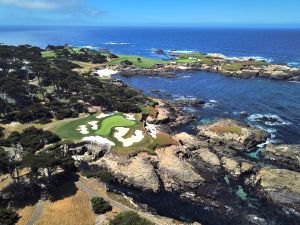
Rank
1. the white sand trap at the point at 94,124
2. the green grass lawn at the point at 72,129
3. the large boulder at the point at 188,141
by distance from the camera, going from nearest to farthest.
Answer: the green grass lawn at the point at 72,129 → the large boulder at the point at 188,141 → the white sand trap at the point at 94,124

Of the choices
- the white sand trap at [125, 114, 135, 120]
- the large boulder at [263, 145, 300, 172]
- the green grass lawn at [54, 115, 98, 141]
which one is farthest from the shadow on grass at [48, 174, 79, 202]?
the large boulder at [263, 145, 300, 172]

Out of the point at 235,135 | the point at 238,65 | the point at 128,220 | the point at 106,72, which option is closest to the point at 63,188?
the point at 128,220

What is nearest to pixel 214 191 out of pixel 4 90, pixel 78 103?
pixel 78 103

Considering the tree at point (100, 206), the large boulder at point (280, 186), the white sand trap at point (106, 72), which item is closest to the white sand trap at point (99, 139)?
the tree at point (100, 206)

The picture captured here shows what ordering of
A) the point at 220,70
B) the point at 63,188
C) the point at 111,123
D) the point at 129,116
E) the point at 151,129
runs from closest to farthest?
1. the point at 63,188
2. the point at 111,123
3. the point at 151,129
4. the point at 129,116
5. the point at 220,70

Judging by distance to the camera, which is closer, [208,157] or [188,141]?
[208,157]

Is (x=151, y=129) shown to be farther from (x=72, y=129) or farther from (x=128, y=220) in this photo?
(x=128, y=220)

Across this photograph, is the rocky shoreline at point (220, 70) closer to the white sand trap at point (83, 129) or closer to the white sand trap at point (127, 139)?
the white sand trap at point (127, 139)
